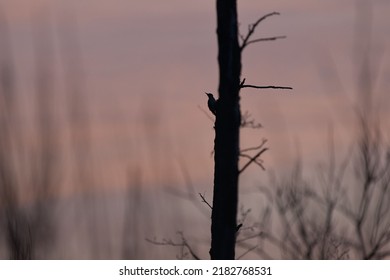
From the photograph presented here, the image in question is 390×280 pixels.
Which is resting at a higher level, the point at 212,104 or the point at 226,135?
the point at 212,104

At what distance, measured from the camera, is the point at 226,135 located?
273 inches

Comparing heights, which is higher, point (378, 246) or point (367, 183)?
point (367, 183)

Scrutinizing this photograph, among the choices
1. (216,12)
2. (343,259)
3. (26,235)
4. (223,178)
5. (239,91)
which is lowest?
(343,259)

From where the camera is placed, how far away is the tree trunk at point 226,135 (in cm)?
689

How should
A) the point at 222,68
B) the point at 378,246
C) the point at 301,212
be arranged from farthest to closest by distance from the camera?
the point at 301,212 < the point at 378,246 < the point at 222,68

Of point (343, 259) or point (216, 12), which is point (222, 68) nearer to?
point (216, 12)

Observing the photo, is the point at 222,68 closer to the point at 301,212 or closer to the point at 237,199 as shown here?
the point at 237,199

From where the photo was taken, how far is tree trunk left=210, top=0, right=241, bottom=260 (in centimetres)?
689
